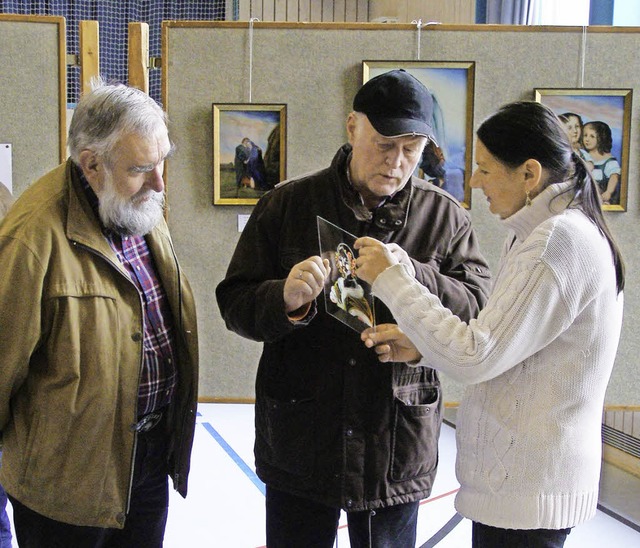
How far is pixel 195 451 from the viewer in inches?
151

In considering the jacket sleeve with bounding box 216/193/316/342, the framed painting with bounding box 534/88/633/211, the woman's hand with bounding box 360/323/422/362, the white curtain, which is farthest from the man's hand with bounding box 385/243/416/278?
the white curtain

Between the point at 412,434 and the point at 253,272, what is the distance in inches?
20.9

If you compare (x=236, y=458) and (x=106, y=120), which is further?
(x=236, y=458)

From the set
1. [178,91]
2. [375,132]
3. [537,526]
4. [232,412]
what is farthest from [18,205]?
[232,412]

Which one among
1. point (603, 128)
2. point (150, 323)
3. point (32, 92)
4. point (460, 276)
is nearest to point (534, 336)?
point (460, 276)

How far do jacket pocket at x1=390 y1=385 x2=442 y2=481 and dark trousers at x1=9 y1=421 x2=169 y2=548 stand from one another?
0.56 meters

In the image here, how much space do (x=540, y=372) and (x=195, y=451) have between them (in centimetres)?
271

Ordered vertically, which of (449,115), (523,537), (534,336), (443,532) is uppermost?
(449,115)

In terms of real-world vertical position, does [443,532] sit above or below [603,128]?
below

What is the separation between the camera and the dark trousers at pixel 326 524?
178 cm

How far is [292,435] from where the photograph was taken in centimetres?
177

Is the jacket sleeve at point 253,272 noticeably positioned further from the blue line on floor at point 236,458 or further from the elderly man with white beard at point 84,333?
the blue line on floor at point 236,458

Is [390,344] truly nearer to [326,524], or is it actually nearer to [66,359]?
[326,524]

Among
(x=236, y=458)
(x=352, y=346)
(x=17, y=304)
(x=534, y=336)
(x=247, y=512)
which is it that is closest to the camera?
(x=534, y=336)
